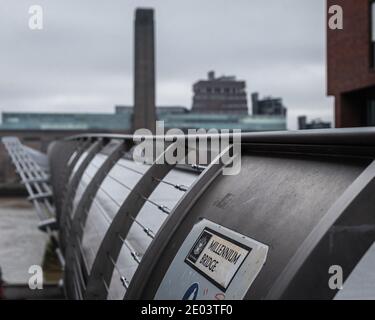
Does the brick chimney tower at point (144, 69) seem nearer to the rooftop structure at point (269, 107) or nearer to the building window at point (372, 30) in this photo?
the rooftop structure at point (269, 107)

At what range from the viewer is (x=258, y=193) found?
1535mm

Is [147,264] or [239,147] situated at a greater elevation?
[239,147]

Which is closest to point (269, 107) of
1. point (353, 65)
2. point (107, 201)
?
point (353, 65)

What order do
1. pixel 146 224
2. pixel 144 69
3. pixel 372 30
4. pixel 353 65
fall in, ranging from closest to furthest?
pixel 146 224, pixel 372 30, pixel 353 65, pixel 144 69

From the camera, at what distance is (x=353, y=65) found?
59.5 ft

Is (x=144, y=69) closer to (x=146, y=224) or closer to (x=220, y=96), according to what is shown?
(x=220, y=96)

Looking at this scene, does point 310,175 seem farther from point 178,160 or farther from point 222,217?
point 178,160

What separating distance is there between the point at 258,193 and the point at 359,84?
1727 centimetres

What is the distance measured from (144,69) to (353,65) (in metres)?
18.8

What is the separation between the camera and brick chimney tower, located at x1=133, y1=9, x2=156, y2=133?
34562mm

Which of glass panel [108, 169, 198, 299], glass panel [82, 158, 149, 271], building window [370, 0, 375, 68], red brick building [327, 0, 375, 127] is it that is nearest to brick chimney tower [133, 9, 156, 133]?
red brick building [327, 0, 375, 127]
